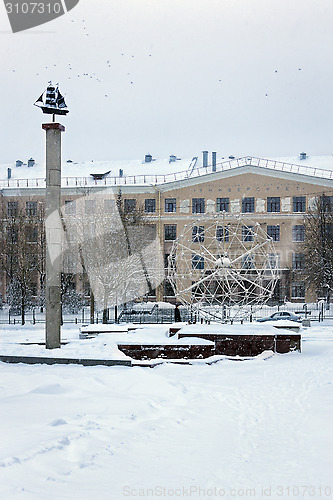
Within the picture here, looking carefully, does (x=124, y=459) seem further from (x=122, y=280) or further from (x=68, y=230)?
(x=68, y=230)

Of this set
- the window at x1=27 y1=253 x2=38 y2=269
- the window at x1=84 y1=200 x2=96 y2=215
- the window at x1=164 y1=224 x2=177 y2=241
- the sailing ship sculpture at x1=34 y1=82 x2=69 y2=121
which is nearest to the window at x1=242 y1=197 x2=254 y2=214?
the window at x1=164 y1=224 x2=177 y2=241

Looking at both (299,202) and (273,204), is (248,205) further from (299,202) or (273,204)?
(299,202)

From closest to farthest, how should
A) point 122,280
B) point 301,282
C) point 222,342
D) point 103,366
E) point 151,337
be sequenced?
1. point 103,366
2. point 222,342
3. point 151,337
4. point 122,280
5. point 301,282

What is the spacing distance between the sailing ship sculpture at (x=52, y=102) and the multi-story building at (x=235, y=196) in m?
32.5

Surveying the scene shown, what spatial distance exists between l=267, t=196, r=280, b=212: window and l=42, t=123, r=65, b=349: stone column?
119ft

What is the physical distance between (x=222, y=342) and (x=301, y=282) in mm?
33508

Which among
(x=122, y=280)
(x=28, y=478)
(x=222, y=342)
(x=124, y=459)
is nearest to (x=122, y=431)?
(x=124, y=459)

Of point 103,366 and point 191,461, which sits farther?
point 103,366

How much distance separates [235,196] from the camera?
50594mm

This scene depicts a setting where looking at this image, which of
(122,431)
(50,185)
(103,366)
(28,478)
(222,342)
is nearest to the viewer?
(28,478)

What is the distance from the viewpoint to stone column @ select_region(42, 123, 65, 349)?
636 inches

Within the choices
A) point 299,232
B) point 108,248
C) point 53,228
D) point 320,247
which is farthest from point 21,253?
point 299,232

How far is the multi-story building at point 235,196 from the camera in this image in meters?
49.6

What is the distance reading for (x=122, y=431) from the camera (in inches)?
319
